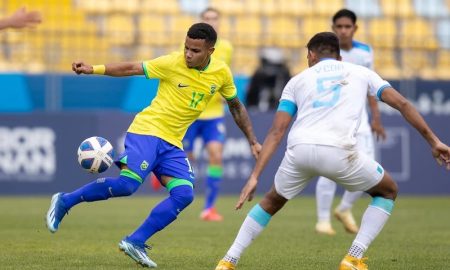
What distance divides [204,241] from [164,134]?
2.41m

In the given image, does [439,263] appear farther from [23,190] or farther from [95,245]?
[23,190]

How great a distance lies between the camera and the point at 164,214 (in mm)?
8438

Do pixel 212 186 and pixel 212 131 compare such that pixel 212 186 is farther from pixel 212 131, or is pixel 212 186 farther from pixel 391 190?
pixel 391 190

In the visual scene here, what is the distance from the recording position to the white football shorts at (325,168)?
7359mm

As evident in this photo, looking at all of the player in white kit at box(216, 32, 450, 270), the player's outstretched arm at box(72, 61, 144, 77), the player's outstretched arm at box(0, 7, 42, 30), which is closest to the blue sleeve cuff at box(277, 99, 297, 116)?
the player in white kit at box(216, 32, 450, 270)

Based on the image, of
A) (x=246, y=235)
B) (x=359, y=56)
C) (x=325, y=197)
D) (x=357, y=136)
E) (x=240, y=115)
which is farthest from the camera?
(x=359, y=56)

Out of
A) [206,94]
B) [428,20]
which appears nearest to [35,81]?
[428,20]

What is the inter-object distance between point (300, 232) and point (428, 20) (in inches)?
444

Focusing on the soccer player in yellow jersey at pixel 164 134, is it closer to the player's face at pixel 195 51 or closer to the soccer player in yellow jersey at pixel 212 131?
the player's face at pixel 195 51

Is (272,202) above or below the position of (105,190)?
above

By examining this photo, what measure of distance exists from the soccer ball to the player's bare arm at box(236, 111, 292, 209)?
1793mm

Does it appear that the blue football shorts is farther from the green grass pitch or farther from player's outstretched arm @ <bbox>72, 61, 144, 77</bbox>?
the green grass pitch

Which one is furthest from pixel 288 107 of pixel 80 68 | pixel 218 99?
pixel 218 99

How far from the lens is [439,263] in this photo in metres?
8.71
